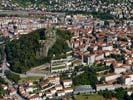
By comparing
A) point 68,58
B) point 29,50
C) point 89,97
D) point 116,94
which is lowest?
point 89,97

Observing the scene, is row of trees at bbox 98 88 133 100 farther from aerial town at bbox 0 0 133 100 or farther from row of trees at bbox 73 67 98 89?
row of trees at bbox 73 67 98 89

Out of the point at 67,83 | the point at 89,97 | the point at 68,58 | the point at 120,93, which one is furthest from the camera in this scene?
the point at 68,58

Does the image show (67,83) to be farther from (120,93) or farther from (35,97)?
(120,93)

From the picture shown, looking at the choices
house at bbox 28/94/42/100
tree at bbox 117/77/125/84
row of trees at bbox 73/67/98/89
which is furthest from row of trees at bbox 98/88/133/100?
house at bbox 28/94/42/100

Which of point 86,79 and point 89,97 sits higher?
A: point 86,79

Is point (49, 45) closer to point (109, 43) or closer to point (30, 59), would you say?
point (30, 59)

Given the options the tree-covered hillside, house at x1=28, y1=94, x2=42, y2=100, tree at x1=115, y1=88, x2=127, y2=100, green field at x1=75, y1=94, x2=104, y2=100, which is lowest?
green field at x1=75, y1=94, x2=104, y2=100

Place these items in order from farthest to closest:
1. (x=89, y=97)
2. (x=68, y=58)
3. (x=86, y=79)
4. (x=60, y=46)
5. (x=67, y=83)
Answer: (x=60, y=46) → (x=68, y=58) → (x=86, y=79) → (x=67, y=83) → (x=89, y=97)

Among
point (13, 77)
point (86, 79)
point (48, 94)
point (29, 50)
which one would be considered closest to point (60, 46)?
point (29, 50)

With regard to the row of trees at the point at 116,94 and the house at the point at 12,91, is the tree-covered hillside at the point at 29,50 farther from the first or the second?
the row of trees at the point at 116,94
